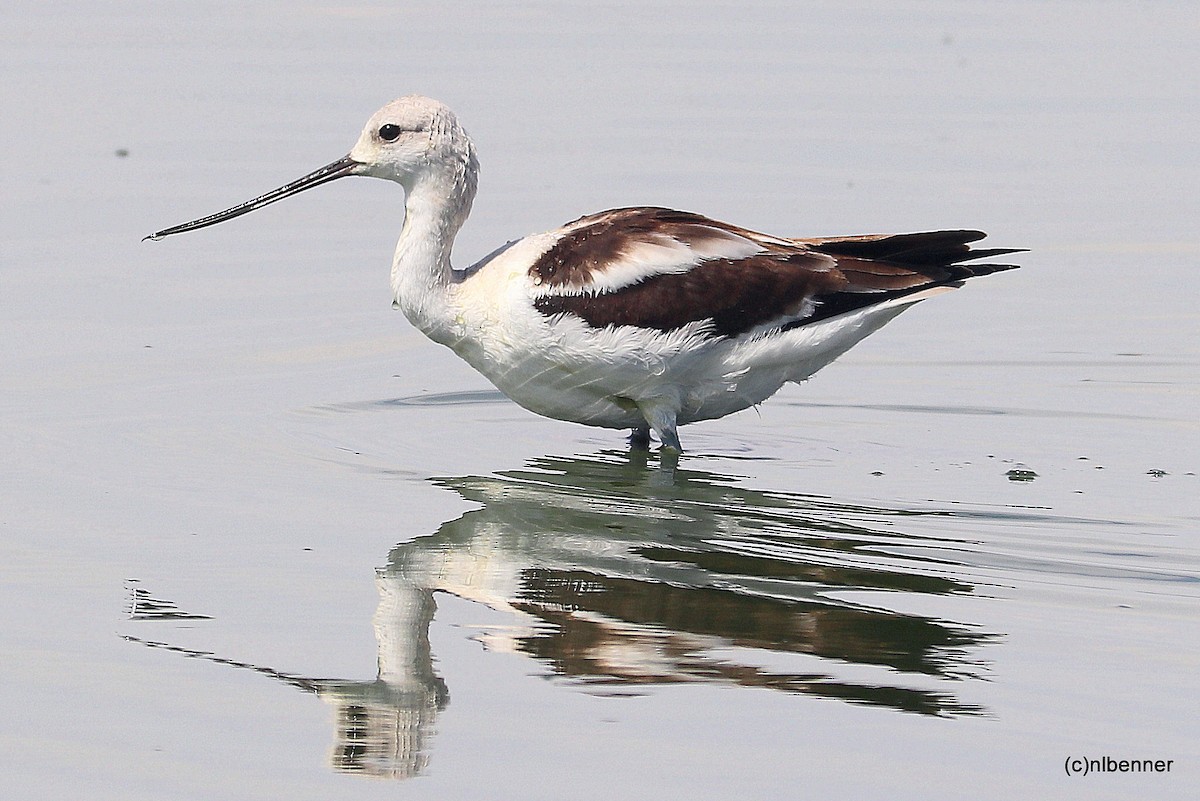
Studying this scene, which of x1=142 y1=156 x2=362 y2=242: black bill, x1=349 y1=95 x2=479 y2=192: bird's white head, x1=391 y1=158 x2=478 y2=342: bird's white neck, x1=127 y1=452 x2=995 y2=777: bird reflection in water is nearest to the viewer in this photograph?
x1=127 y1=452 x2=995 y2=777: bird reflection in water

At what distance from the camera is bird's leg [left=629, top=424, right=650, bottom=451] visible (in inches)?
384

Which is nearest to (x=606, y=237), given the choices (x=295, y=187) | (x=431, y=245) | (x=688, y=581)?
(x=431, y=245)

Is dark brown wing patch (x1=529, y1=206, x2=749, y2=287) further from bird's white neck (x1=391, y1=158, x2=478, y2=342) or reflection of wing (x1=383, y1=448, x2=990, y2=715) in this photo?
reflection of wing (x1=383, y1=448, x2=990, y2=715)

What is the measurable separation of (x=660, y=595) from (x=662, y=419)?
84.7 inches

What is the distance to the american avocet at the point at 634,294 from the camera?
9.05 metres

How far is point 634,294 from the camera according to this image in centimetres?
905

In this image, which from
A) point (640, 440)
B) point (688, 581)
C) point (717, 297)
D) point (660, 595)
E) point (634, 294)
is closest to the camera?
point (660, 595)

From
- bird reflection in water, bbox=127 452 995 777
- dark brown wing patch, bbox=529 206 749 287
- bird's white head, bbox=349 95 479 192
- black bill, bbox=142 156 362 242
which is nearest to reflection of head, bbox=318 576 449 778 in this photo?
bird reflection in water, bbox=127 452 995 777

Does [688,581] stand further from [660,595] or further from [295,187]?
[295,187]

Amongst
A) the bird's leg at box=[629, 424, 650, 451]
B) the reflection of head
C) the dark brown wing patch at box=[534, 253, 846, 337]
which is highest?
the dark brown wing patch at box=[534, 253, 846, 337]

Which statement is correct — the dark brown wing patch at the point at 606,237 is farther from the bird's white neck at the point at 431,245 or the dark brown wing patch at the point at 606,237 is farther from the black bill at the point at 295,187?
the black bill at the point at 295,187

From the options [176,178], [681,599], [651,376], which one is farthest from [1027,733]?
[176,178]

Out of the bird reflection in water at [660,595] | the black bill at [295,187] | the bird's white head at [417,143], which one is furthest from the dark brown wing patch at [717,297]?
the black bill at [295,187]

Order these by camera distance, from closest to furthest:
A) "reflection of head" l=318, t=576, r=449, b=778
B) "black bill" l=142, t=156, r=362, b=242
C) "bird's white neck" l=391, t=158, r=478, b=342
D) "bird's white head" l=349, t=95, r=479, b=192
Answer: "reflection of head" l=318, t=576, r=449, b=778
"bird's white neck" l=391, t=158, r=478, b=342
"bird's white head" l=349, t=95, r=479, b=192
"black bill" l=142, t=156, r=362, b=242
